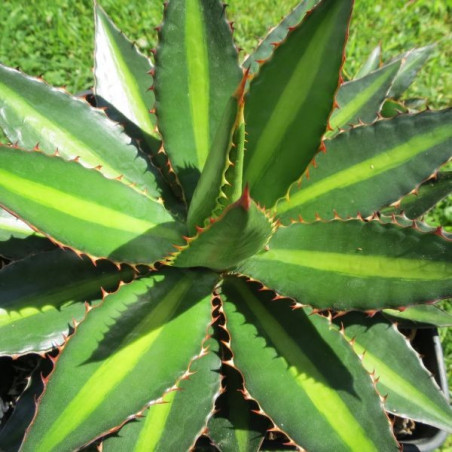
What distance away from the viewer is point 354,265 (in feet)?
3.06

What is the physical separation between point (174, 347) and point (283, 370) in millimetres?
215

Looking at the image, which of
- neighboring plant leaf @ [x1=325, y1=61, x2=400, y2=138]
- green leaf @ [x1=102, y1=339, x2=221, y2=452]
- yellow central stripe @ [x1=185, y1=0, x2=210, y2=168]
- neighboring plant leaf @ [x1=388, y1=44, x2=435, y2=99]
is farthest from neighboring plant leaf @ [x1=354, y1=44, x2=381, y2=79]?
green leaf @ [x1=102, y1=339, x2=221, y2=452]

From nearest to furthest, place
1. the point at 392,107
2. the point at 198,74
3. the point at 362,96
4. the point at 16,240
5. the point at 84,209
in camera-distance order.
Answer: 1. the point at 84,209
2. the point at 198,74
3. the point at 16,240
4. the point at 362,96
5. the point at 392,107

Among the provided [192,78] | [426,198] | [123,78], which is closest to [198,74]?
[192,78]

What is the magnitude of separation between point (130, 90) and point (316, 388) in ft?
2.74

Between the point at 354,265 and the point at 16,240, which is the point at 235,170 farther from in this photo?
the point at 16,240

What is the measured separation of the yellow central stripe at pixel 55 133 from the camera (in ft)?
3.53

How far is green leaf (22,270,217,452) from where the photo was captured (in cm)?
85

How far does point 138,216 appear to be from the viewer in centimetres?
102

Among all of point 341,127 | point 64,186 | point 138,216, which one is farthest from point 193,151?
point 341,127

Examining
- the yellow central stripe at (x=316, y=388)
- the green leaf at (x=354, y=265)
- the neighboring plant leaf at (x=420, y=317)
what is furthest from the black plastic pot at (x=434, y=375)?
the green leaf at (x=354, y=265)

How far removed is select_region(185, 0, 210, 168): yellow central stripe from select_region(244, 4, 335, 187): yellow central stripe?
0.14 metres

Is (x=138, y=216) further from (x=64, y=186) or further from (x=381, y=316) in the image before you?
(x=381, y=316)

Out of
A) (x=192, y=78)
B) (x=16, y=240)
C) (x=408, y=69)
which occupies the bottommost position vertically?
(x=16, y=240)
